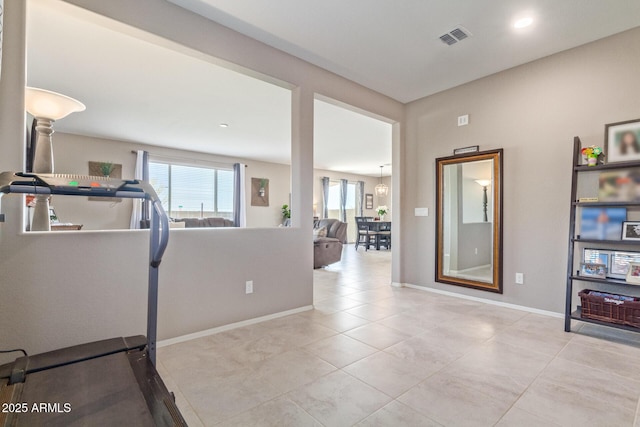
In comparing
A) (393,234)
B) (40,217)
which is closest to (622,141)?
(393,234)

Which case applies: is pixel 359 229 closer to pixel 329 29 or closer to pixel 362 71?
pixel 362 71

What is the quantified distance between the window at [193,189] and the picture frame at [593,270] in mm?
7784

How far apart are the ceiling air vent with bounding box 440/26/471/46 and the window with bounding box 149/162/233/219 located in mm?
6813

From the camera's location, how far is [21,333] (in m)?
1.85

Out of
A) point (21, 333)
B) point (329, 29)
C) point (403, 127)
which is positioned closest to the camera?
point (21, 333)

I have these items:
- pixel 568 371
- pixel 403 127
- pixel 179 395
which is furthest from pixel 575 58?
pixel 179 395

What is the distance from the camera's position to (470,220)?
12.9ft

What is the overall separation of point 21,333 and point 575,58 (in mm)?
5090

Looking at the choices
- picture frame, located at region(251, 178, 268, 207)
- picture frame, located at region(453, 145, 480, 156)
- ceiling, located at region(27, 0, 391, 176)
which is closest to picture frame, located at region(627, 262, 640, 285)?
picture frame, located at region(453, 145, 480, 156)

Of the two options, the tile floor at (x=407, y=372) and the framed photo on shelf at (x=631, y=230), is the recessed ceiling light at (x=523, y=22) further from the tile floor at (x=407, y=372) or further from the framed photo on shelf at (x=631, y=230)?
the tile floor at (x=407, y=372)

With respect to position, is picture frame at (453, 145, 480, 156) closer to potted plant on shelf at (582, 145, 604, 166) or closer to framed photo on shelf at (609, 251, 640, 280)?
potted plant on shelf at (582, 145, 604, 166)

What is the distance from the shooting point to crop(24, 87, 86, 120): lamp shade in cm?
198

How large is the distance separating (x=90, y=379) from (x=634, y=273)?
3.86 metres

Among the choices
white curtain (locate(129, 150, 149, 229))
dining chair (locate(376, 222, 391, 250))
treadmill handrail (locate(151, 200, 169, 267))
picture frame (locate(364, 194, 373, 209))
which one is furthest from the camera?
picture frame (locate(364, 194, 373, 209))
